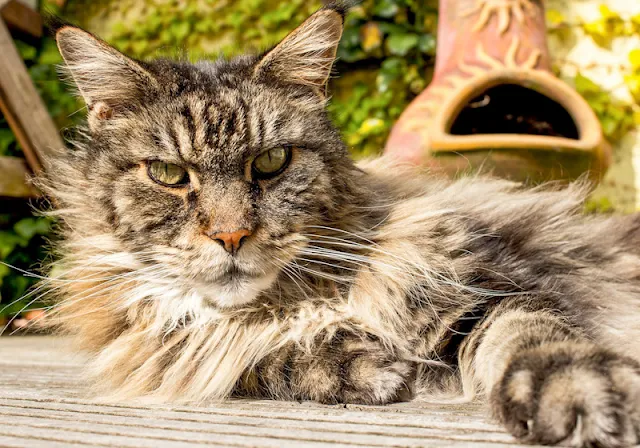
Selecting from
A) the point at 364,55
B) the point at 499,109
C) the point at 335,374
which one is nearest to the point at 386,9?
the point at 364,55

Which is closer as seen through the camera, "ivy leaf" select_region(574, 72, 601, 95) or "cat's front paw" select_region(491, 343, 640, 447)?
"cat's front paw" select_region(491, 343, 640, 447)

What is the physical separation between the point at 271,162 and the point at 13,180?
2212 mm

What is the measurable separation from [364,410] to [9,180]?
8.42 feet

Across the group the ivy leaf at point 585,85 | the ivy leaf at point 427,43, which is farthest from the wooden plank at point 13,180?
the ivy leaf at point 585,85

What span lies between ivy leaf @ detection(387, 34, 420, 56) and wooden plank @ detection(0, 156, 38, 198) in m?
2.03

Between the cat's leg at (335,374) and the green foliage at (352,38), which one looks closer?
the cat's leg at (335,374)

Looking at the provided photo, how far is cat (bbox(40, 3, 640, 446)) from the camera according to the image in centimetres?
120

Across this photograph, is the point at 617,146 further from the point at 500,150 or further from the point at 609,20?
the point at 500,150

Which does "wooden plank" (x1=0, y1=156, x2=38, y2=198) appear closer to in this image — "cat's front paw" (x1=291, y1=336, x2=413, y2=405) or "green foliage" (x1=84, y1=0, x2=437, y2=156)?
"green foliage" (x1=84, y1=0, x2=437, y2=156)

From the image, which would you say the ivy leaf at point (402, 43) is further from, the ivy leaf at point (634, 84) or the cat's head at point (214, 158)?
the cat's head at point (214, 158)

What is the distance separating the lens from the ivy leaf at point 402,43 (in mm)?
3441

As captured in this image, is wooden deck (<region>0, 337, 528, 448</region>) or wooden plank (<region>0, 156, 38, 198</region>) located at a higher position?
wooden plank (<region>0, 156, 38, 198</region>)

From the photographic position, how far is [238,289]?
122 cm

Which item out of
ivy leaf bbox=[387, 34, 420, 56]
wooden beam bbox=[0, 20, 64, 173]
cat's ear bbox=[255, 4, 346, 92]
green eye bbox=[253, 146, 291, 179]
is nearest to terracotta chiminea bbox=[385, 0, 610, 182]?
ivy leaf bbox=[387, 34, 420, 56]
